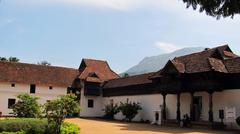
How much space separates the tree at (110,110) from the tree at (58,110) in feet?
65.5

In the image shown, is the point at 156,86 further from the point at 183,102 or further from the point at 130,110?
the point at 130,110

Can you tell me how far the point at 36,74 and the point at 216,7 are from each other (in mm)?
33980

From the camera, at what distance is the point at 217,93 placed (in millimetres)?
28406

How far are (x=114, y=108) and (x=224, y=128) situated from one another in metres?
15.7

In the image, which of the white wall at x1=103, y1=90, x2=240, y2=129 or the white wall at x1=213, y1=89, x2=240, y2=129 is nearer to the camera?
the white wall at x1=213, y1=89, x2=240, y2=129

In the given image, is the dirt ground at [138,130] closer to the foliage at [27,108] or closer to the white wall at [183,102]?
the white wall at [183,102]

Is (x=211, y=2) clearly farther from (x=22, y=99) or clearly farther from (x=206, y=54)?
(x=22, y=99)

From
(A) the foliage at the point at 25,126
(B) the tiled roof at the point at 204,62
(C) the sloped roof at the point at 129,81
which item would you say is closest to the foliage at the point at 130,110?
(C) the sloped roof at the point at 129,81

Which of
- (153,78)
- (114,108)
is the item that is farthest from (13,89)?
(153,78)

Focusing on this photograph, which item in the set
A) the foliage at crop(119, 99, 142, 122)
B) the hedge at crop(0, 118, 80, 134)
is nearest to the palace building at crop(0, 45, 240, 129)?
the foliage at crop(119, 99, 142, 122)

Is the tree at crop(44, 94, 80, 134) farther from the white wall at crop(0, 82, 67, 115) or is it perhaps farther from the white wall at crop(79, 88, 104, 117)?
the white wall at crop(79, 88, 104, 117)

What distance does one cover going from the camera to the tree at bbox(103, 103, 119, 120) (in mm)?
39688

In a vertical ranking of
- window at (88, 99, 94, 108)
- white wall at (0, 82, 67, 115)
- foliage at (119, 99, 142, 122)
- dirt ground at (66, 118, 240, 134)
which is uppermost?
white wall at (0, 82, 67, 115)

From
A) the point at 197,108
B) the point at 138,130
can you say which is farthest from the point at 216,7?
the point at 197,108
